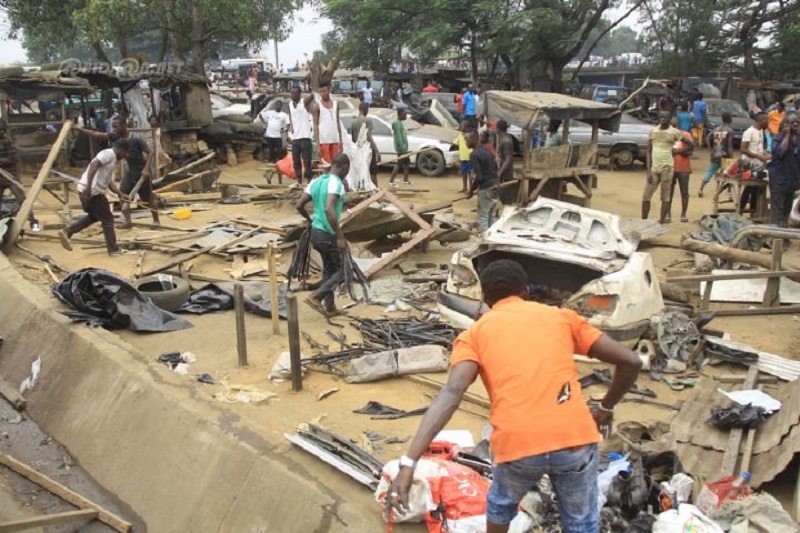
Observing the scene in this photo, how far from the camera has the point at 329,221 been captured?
25.4 ft

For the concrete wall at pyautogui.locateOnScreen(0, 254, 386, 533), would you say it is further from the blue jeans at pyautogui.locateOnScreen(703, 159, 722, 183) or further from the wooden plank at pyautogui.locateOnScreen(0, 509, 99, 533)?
the blue jeans at pyautogui.locateOnScreen(703, 159, 722, 183)

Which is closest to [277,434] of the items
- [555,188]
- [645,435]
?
[645,435]

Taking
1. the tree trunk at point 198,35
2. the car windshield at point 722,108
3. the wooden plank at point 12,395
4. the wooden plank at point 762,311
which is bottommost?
the wooden plank at point 12,395

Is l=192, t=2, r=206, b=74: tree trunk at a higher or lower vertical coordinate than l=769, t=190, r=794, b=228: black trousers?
higher

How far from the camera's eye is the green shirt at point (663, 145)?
12.5m

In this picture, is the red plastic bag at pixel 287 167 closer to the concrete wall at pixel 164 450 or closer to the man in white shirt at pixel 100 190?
the man in white shirt at pixel 100 190

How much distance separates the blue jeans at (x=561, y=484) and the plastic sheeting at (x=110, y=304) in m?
5.39

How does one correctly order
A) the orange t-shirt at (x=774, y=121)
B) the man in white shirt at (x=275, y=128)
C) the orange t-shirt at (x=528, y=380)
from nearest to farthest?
the orange t-shirt at (x=528, y=380) → the orange t-shirt at (x=774, y=121) → the man in white shirt at (x=275, y=128)

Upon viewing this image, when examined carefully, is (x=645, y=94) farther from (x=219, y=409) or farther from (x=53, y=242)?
(x=219, y=409)

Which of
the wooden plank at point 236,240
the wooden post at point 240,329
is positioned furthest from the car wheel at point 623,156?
the wooden post at point 240,329

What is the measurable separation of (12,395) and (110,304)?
124cm

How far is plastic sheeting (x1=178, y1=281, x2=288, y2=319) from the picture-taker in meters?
8.47

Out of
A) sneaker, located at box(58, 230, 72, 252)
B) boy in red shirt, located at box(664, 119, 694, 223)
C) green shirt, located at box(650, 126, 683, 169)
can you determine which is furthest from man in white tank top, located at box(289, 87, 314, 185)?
boy in red shirt, located at box(664, 119, 694, 223)

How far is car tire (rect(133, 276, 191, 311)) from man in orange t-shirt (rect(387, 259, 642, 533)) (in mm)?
5870
